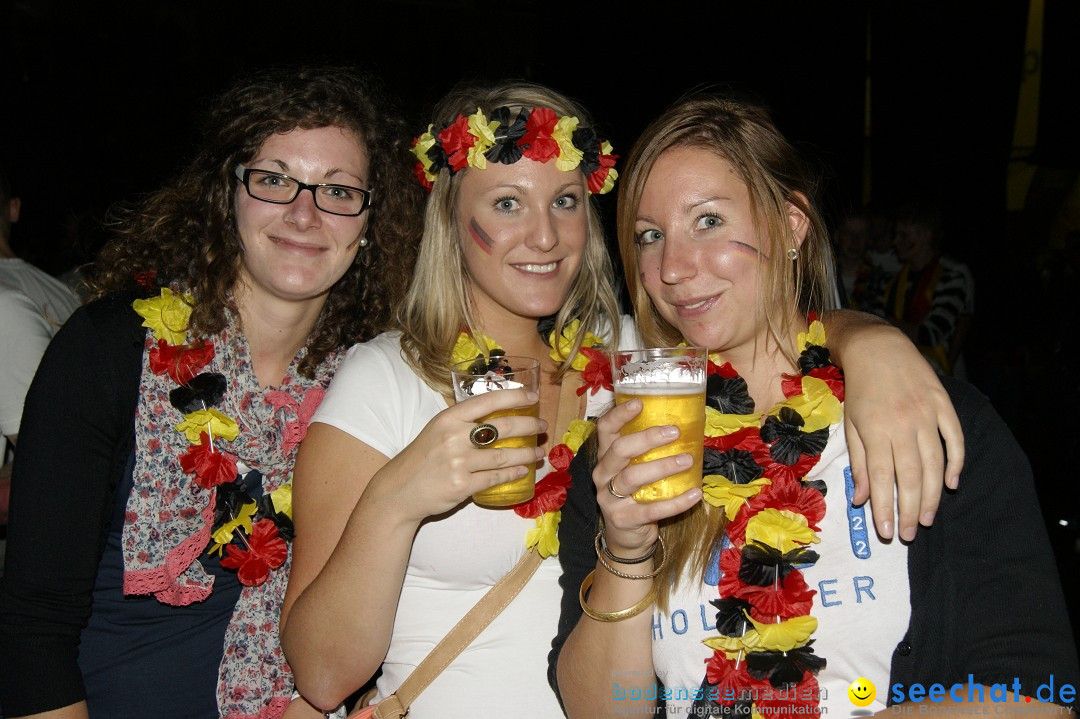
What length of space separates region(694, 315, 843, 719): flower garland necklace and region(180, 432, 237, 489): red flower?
138cm

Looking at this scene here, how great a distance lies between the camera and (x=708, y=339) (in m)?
2.07

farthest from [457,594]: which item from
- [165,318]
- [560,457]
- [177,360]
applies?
[165,318]

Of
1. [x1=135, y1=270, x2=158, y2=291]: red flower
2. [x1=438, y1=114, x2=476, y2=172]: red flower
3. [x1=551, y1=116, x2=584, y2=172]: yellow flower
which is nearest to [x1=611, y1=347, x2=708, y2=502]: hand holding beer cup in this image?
[x1=551, y1=116, x2=584, y2=172]: yellow flower

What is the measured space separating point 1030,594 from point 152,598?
2195 millimetres

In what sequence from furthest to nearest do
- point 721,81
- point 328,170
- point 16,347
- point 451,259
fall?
point 721,81
point 16,347
point 451,259
point 328,170

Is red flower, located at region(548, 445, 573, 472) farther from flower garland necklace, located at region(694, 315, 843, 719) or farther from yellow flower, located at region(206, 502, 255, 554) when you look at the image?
yellow flower, located at region(206, 502, 255, 554)

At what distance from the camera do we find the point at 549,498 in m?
2.20

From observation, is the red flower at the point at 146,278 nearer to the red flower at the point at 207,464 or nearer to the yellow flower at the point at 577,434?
the red flower at the point at 207,464

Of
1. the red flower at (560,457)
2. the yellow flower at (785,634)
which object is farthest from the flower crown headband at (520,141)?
the yellow flower at (785,634)

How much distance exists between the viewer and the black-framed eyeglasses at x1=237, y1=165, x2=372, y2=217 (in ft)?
7.86

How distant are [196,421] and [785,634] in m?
1.70

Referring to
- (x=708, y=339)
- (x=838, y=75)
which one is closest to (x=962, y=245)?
(x=838, y=75)

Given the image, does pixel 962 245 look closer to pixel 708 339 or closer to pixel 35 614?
pixel 708 339

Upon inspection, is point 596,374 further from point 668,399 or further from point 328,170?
point 328,170
